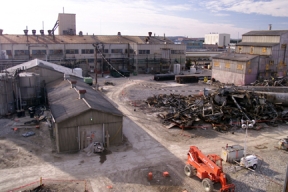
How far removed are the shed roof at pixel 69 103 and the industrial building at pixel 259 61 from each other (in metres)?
31.3

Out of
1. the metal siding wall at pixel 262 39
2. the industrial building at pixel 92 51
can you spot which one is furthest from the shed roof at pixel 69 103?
the metal siding wall at pixel 262 39

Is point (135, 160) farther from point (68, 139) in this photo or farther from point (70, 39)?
point (70, 39)

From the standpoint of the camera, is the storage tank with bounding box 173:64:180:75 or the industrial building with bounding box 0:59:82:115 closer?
the industrial building with bounding box 0:59:82:115

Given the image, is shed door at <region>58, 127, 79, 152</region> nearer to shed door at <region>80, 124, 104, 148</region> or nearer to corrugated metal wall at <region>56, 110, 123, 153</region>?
corrugated metal wall at <region>56, 110, 123, 153</region>

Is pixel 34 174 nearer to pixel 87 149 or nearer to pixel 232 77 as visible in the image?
pixel 87 149

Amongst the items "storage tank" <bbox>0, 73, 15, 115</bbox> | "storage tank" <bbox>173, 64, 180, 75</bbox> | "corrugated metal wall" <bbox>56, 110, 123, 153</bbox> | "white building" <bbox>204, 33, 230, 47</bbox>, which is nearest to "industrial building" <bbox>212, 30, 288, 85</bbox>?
"storage tank" <bbox>173, 64, 180, 75</bbox>

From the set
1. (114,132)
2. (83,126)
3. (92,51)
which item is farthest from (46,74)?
(92,51)

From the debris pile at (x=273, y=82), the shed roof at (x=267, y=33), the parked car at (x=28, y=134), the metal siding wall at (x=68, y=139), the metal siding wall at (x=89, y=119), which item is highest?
the shed roof at (x=267, y=33)

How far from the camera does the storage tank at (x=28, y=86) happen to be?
3044cm

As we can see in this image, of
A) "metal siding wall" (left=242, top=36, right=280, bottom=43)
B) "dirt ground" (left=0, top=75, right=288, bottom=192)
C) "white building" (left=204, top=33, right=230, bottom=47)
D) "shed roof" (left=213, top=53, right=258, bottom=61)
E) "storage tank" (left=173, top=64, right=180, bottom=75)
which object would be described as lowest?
"dirt ground" (left=0, top=75, right=288, bottom=192)

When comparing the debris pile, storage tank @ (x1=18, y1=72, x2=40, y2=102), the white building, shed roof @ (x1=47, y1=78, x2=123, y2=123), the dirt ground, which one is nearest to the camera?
the dirt ground

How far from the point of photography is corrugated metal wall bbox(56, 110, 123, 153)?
65.1 ft

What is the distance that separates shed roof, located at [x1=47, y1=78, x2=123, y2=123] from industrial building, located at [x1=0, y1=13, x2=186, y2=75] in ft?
91.6

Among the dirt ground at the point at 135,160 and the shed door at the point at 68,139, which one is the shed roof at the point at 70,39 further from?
the shed door at the point at 68,139
